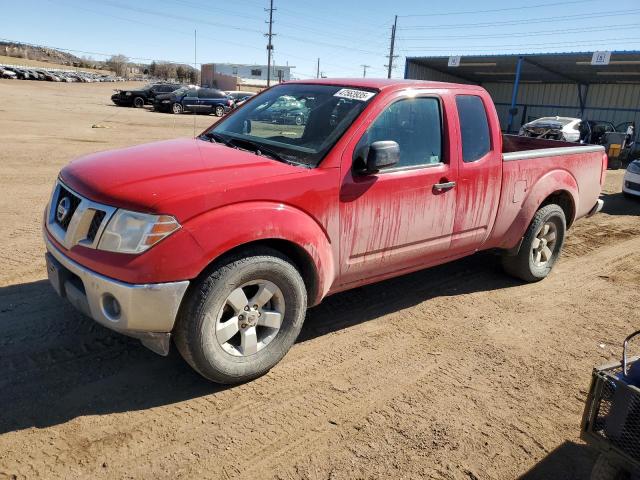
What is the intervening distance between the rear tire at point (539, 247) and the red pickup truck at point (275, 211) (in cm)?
30

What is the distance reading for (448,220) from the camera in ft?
13.6

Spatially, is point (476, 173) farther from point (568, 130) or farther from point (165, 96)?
point (165, 96)

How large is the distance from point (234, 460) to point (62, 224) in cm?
179

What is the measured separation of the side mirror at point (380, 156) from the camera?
11.1 feet

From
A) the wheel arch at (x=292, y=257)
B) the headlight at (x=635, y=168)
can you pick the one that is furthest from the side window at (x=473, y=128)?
the headlight at (x=635, y=168)

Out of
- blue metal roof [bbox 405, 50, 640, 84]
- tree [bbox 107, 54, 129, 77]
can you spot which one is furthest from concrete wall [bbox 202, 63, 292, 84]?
blue metal roof [bbox 405, 50, 640, 84]

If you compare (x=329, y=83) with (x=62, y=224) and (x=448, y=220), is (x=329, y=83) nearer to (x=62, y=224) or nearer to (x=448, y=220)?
(x=448, y=220)

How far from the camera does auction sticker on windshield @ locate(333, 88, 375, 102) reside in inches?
147

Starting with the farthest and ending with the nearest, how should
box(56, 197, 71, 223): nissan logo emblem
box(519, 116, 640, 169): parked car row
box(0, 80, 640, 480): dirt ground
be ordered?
box(519, 116, 640, 169): parked car row
box(56, 197, 71, 223): nissan logo emblem
box(0, 80, 640, 480): dirt ground

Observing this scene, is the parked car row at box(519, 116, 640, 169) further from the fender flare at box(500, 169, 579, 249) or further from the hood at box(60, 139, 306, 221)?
the hood at box(60, 139, 306, 221)

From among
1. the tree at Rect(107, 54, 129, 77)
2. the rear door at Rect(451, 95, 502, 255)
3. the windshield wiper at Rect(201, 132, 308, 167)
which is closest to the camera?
the windshield wiper at Rect(201, 132, 308, 167)

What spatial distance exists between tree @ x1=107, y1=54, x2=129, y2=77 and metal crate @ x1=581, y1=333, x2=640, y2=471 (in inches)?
5290

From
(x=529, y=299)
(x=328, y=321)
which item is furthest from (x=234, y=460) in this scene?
(x=529, y=299)

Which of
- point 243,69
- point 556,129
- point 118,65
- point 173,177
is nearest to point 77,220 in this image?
point 173,177
